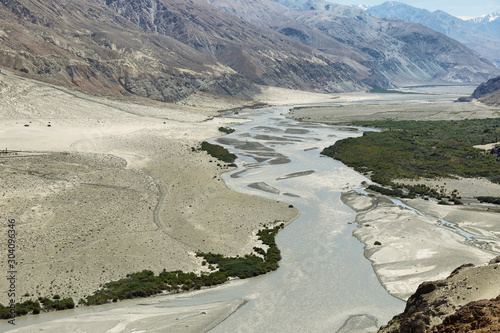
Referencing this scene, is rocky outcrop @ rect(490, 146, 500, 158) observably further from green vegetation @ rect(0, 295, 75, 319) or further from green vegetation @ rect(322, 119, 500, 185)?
green vegetation @ rect(0, 295, 75, 319)

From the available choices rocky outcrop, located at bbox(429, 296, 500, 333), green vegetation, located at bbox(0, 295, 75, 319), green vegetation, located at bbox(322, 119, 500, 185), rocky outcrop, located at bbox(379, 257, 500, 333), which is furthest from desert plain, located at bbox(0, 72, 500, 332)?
rocky outcrop, located at bbox(429, 296, 500, 333)

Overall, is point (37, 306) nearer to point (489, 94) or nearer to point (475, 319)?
point (475, 319)

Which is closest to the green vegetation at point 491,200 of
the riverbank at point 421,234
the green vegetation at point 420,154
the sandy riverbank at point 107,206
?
the riverbank at point 421,234

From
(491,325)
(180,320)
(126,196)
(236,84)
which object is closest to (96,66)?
(236,84)

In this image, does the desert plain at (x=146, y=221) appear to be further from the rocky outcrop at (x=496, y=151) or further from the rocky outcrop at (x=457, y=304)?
the rocky outcrop at (x=496, y=151)

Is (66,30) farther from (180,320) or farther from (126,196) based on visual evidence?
(180,320)

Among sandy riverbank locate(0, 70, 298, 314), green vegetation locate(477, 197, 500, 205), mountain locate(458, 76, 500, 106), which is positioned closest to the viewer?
sandy riverbank locate(0, 70, 298, 314)
